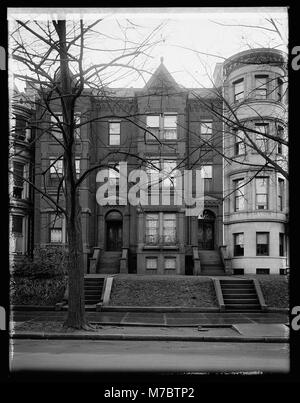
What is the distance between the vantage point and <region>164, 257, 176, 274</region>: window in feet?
87.6

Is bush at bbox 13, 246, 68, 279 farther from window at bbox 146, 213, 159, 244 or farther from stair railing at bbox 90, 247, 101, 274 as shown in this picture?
window at bbox 146, 213, 159, 244

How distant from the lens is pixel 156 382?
9.87 feet

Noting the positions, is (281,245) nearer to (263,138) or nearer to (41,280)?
(41,280)

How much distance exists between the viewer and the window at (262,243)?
26.4m

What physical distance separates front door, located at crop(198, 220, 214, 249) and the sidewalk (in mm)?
12274

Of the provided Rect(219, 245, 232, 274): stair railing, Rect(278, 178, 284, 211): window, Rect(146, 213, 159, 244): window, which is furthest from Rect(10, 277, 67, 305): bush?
Rect(278, 178, 284, 211): window

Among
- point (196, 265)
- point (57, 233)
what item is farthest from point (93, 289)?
point (57, 233)

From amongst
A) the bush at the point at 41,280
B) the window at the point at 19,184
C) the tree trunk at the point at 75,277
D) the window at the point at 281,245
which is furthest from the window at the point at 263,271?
the tree trunk at the point at 75,277

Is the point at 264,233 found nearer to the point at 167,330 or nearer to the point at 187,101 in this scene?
the point at 187,101

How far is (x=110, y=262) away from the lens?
27156mm

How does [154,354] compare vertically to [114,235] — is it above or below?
below

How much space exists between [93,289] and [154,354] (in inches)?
427
